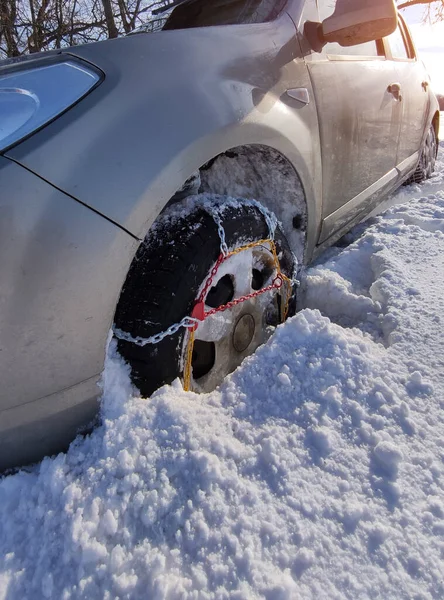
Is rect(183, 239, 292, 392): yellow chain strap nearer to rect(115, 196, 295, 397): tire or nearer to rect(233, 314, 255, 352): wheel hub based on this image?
rect(115, 196, 295, 397): tire

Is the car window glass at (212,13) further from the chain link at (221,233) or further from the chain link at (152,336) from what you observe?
the chain link at (152,336)

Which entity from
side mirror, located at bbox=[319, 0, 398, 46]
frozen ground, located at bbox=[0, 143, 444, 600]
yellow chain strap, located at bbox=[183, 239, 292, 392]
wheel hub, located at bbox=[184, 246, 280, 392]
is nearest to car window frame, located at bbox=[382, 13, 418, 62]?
side mirror, located at bbox=[319, 0, 398, 46]

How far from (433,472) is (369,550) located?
0.29 m

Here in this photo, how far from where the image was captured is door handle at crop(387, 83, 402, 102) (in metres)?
2.47

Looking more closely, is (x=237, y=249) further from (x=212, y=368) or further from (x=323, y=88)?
(x=323, y=88)

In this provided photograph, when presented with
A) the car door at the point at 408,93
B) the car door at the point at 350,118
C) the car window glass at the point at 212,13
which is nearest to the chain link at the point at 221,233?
the car door at the point at 350,118

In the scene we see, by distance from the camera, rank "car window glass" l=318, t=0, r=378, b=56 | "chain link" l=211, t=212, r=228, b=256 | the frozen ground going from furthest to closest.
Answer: "car window glass" l=318, t=0, r=378, b=56, "chain link" l=211, t=212, r=228, b=256, the frozen ground

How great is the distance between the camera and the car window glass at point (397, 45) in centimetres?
287

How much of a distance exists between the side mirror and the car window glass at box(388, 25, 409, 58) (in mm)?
1208

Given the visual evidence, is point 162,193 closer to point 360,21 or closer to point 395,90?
point 360,21

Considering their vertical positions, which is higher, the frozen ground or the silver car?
the silver car

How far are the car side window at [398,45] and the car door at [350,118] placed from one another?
12.9 inches

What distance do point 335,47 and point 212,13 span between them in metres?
0.57

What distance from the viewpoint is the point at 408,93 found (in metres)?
2.84
